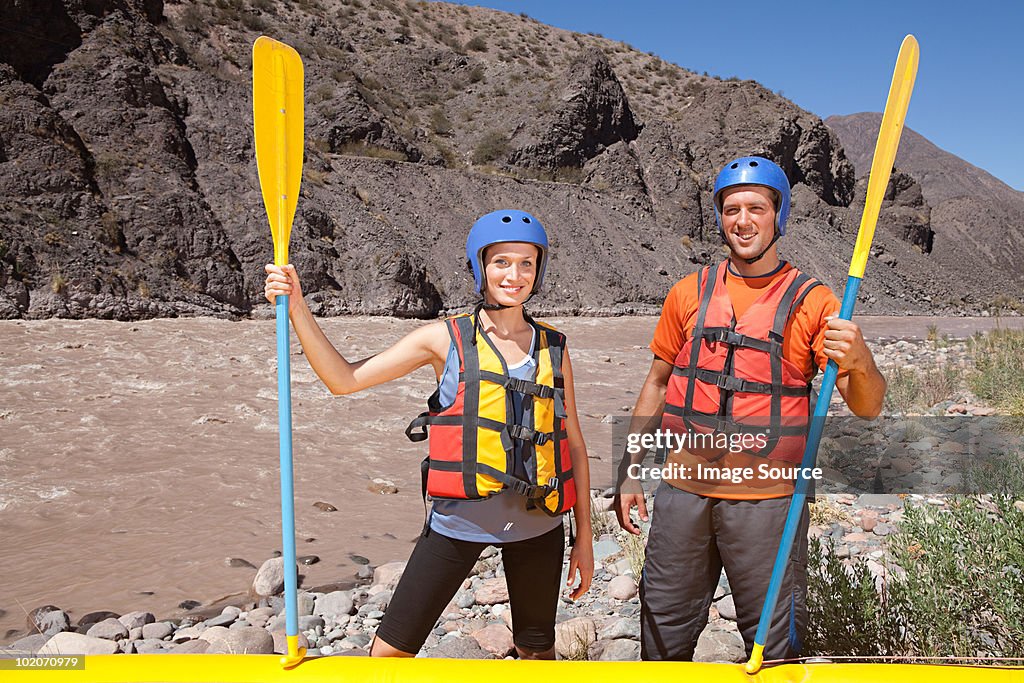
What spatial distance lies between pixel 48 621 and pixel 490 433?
337cm

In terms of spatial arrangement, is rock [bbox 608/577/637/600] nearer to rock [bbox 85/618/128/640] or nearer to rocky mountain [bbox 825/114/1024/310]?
rock [bbox 85/618/128/640]

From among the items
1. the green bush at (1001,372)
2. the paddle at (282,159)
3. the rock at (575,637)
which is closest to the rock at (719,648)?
the rock at (575,637)

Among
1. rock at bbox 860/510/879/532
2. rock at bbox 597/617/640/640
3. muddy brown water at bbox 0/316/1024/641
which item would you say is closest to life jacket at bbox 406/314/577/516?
rock at bbox 597/617/640/640

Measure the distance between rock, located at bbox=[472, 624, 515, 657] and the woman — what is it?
1.17 metres

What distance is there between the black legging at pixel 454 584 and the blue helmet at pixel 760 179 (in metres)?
1.09

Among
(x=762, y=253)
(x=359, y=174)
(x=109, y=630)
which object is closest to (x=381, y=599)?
(x=109, y=630)

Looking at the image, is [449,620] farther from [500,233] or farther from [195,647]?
[500,233]

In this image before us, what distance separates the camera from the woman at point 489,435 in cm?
196

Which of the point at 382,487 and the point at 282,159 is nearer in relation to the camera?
the point at 282,159

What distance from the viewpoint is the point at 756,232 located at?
2.08m

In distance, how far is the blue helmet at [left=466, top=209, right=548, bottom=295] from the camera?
6.65 feet

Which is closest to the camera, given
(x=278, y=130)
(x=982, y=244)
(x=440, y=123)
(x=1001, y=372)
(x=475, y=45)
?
(x=278, y=130)

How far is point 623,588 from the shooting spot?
384cm

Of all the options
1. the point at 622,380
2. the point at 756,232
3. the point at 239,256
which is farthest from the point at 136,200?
the point at 756,232
